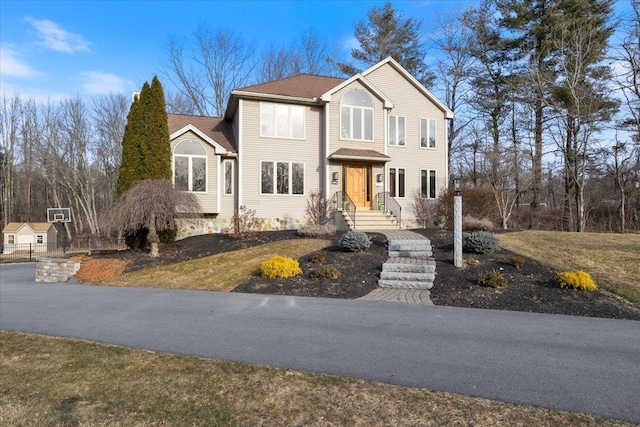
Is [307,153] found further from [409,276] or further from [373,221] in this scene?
[409,276]

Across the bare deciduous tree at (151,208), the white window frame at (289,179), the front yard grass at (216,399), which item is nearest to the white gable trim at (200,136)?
the white window frame at (289,179)

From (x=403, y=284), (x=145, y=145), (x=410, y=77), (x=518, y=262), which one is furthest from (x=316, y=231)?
(x=410, y=77)

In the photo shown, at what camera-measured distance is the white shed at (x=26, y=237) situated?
84.2 ft

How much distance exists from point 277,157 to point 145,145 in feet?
18.8

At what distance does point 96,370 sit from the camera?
4.20 meters

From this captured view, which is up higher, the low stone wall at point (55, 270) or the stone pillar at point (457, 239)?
the stone pillar at point (457, 239)

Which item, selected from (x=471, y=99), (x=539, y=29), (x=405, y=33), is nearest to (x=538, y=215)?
(x=471, y=99)

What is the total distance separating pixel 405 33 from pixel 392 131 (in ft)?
46.8

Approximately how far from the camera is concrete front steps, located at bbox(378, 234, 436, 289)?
9.34 m

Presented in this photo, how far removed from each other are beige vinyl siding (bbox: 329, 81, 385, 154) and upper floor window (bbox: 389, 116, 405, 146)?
3.18 feet

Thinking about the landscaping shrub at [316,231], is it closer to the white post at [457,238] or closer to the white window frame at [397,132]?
the white post at [457,238]

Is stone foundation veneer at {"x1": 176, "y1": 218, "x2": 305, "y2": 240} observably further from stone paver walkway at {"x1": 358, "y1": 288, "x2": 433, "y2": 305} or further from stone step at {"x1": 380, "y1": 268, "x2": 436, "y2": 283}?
stone paver walkway at {"x1": 358, "y1": 288, "x2": 433, "y2": 305}

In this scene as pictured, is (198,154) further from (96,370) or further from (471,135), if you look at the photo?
(471,135)

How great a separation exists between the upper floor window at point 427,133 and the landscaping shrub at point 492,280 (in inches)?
515
